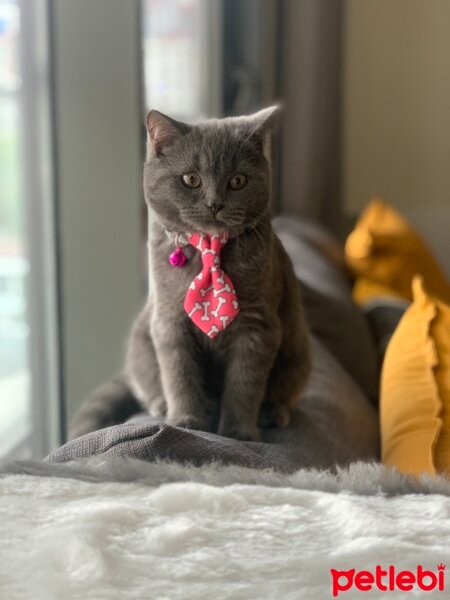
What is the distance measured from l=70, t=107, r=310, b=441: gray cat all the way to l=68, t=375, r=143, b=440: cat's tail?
139mm

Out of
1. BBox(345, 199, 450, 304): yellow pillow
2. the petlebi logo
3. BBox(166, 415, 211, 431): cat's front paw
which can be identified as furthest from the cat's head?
BBox(345, 199, 450, 304): yellow pillow

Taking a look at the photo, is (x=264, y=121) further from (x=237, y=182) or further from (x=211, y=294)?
(x=211, y=294)

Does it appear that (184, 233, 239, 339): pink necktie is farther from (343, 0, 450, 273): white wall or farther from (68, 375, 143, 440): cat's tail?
(343, 0, 450, 273): white wall

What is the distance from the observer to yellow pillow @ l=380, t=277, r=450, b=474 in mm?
1041

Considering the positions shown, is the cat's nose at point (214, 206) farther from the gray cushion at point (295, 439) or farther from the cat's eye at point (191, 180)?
the gray cushion at point (295, 439)

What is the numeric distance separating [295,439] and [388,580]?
1.53 ft

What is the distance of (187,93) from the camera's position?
2729mm

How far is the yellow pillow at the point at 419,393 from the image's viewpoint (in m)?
1.04

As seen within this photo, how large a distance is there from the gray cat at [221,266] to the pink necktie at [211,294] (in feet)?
0.04

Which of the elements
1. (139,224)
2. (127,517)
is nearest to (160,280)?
(127,517)

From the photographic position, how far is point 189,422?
0.99 m

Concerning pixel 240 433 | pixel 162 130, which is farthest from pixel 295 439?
pixel 162 130

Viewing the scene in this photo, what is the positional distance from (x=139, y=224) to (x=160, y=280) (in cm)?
81

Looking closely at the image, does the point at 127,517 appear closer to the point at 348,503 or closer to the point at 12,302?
the point at 348,503
